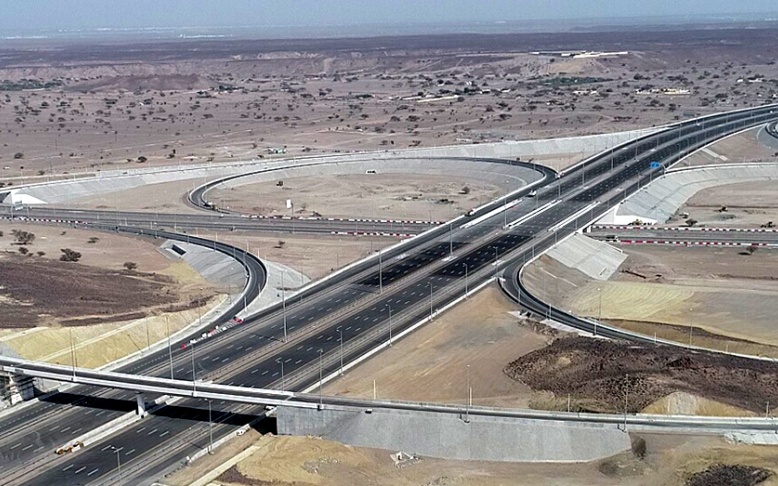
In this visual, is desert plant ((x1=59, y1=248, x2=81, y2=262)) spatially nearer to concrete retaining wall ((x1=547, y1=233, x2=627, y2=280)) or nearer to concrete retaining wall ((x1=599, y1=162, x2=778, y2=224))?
concrete retaining wall ((x1=547, y1=233, x2=627, y2=280))

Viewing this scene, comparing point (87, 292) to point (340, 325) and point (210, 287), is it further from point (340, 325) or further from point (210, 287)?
point (340, 325)

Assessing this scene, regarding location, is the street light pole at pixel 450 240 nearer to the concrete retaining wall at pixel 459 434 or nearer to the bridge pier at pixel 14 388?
the concrete retaining wall at pixel 459 434

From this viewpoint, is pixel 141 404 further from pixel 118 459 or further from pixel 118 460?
pixel 118 460

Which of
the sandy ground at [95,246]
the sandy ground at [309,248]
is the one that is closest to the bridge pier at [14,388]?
the sandy ground at [95,246]

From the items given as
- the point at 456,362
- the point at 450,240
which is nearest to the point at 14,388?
the point at 456,362

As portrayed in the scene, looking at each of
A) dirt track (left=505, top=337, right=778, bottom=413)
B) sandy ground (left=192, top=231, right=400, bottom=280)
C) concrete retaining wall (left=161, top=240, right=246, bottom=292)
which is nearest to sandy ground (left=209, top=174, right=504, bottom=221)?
Result: sandy ground (left=192, top=231, right=400, bottom=280)

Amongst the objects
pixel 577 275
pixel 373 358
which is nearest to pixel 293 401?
pixel 373 358
